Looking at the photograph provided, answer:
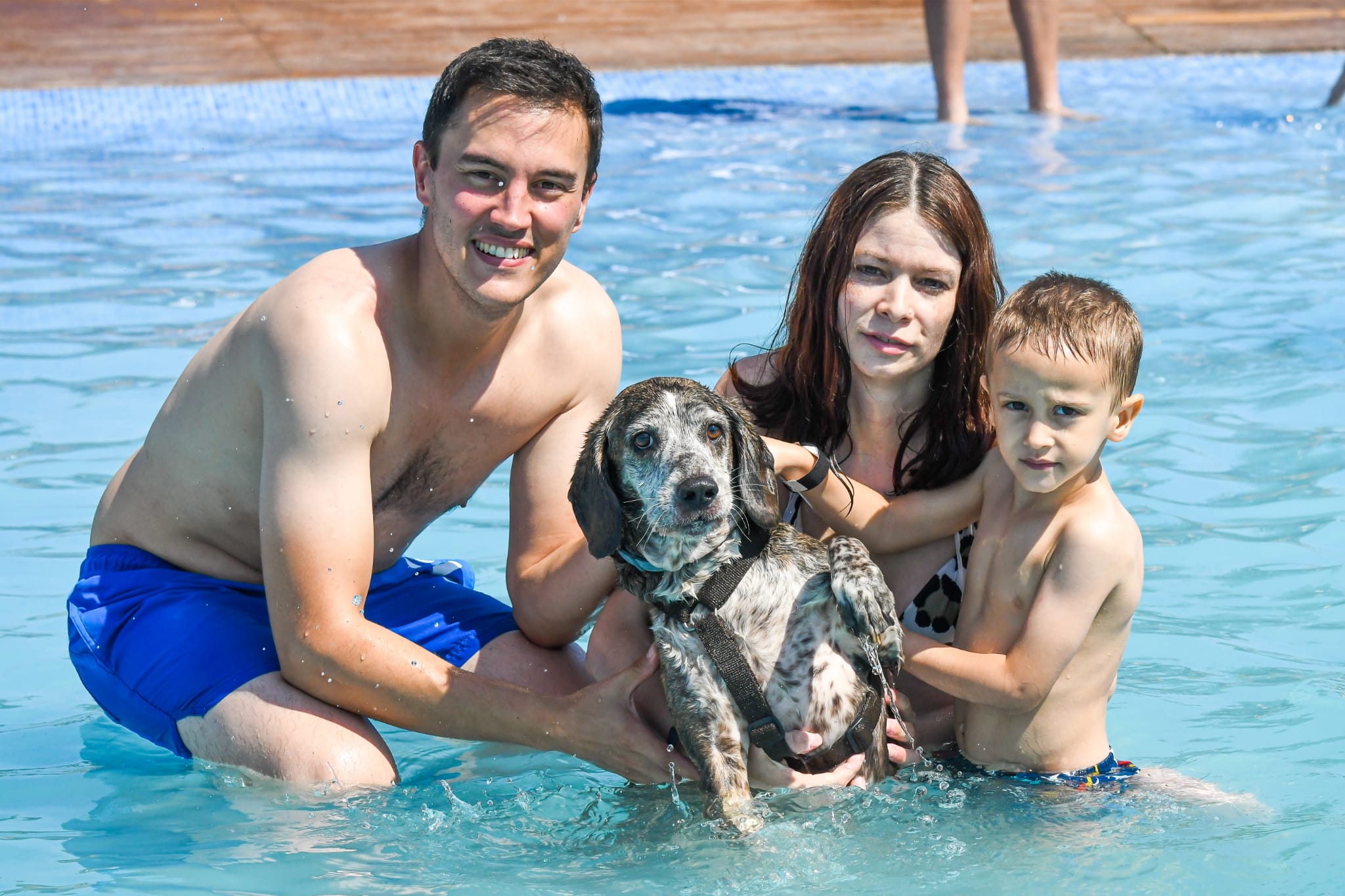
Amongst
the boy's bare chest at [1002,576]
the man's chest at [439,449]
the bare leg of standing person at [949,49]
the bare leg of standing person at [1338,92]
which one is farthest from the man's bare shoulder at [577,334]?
the bare leg of standing person at [1338,92]

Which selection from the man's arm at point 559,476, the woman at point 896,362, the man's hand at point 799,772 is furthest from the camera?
the man's arm at point 559,476

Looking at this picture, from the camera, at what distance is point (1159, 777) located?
3920 millimetres

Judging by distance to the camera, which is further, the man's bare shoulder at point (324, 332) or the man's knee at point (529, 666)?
the man's knee at point (529, 666)

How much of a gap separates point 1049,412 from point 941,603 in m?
0.72

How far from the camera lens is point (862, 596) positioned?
137 inches

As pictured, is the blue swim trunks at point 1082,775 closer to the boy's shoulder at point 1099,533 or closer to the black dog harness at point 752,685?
the black dog harness at point 752,685

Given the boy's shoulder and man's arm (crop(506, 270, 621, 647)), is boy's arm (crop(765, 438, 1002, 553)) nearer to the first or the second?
the boy's shoulder

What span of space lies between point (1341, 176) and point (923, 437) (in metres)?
7.26

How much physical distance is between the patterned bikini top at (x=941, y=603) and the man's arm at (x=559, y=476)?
86cm

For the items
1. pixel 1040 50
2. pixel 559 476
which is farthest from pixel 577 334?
pixel 1040 50

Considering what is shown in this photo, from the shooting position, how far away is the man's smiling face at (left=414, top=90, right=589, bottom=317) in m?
3.83

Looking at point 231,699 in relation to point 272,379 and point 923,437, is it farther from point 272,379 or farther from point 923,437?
point 923,437

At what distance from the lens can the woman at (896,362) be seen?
3.91 metres

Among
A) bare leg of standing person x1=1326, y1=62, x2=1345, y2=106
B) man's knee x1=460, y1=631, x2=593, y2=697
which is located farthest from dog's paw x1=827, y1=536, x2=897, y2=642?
bare leg of standing person x1=1326, y1=62, x2=1345, y2=106
